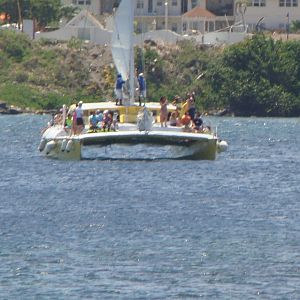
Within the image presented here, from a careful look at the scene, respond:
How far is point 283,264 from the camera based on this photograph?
33062 millimetres

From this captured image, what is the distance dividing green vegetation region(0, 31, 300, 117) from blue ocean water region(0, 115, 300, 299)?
45485 mm

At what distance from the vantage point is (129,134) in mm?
52844

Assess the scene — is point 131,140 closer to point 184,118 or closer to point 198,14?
point 184,118

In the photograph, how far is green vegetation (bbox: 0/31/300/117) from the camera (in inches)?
4122

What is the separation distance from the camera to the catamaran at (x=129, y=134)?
53.0m

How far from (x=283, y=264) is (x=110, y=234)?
5.03 metres

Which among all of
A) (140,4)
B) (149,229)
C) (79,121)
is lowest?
(149,229)

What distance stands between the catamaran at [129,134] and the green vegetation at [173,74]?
43.4m

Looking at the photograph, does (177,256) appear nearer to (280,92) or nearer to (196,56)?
(280,92)

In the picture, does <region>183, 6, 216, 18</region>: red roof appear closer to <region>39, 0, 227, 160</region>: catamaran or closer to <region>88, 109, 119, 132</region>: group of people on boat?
<region>39, 0, 227, 160</region>: catamaran

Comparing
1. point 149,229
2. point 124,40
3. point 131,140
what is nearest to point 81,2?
point 124,40

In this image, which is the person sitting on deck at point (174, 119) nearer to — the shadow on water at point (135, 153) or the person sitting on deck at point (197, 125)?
the person sitting on deck at point (197, 125)

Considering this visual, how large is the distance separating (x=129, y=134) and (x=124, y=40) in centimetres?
943

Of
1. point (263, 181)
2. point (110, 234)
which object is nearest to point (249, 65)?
point (263, 181)
